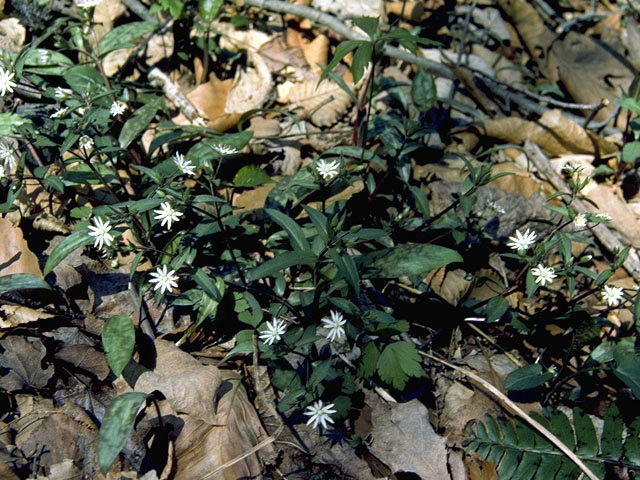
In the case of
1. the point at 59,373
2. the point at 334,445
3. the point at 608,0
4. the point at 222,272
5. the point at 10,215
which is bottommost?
the point at 334,445

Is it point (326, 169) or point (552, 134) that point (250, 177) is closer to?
point (326, 169)

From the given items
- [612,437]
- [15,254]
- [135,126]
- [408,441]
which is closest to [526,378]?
[612,437]

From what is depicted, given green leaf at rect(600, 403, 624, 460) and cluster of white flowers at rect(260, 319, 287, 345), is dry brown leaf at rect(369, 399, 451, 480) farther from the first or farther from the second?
green leaf at rect(600, 403, 624, 460)

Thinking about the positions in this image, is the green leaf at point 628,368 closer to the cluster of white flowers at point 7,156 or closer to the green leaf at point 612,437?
the green leaf at point 612,437

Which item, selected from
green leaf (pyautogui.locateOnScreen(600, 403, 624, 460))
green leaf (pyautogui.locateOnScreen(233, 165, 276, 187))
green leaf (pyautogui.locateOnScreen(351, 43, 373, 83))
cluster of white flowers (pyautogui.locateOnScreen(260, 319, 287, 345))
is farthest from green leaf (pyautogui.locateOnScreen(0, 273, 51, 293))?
green leaf (pyautogui.locateOnScreen(600, 403, 624, 460))

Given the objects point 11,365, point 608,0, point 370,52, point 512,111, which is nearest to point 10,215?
point 11,365

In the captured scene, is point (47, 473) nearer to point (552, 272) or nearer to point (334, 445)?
point (334, 445)
